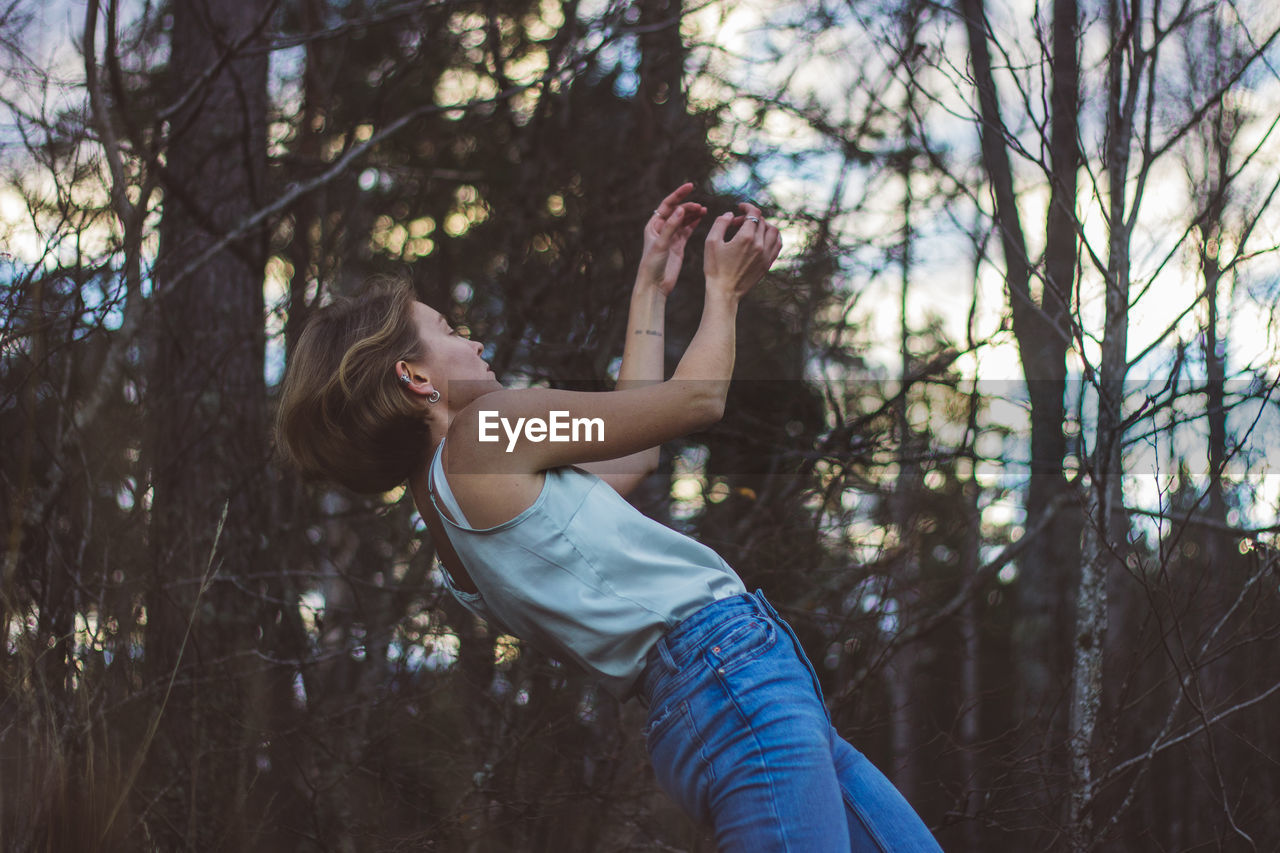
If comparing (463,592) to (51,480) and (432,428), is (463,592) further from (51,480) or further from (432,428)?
(51,480)

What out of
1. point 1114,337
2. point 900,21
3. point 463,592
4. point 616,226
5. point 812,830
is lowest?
point 812,830

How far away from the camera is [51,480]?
10.1 ft

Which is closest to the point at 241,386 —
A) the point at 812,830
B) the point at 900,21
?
the point at 900,21

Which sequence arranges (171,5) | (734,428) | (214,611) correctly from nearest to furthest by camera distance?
1. (214,611)
2. (734,428)
3. (171,5)

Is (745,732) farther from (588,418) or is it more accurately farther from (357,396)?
(357,396)

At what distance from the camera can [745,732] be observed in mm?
1371

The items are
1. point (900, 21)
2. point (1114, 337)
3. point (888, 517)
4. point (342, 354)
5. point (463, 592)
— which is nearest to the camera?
point (342, 354)

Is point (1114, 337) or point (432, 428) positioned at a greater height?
point (1114, 337)

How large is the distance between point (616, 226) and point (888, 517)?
72.4 inches

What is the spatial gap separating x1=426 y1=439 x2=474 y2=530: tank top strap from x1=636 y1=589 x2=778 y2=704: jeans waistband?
0.33m

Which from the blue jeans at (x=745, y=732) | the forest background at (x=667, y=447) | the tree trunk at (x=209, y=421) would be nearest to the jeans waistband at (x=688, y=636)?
the blue jeans at (x=745, y=732)

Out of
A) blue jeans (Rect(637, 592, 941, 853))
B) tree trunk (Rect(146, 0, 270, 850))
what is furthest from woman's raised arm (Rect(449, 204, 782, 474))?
tree trunk (Rect(146, 0, 270, 850))

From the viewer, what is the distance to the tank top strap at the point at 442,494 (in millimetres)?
1476

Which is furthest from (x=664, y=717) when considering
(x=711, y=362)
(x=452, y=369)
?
(x=452, y=369)
